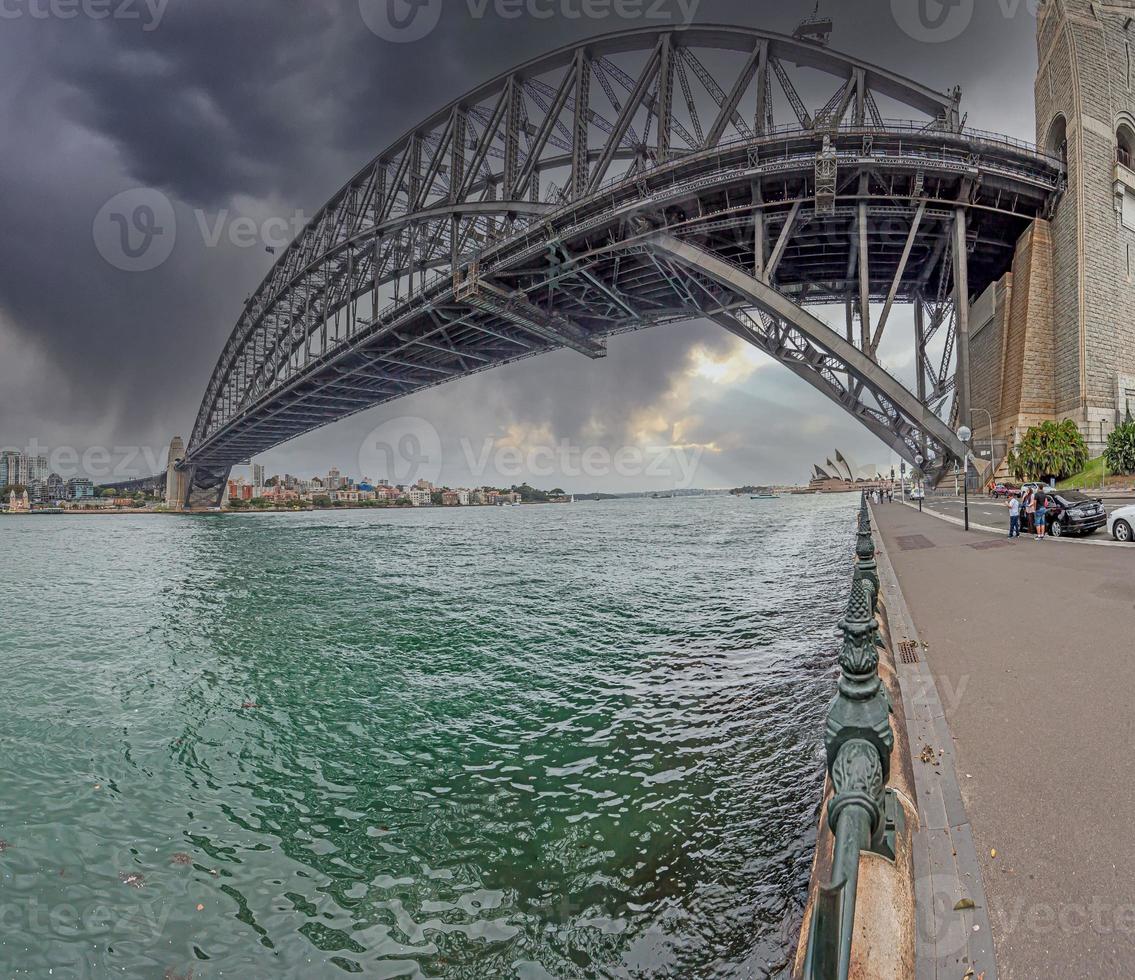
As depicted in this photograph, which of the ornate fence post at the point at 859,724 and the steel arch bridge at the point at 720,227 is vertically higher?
the steel arch bridge at the point at 720,227

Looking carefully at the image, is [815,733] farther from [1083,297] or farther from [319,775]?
[1083,297]

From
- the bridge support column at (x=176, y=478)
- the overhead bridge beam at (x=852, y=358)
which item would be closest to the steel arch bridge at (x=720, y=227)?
the overhead bridge beam at (x=852, y=358)

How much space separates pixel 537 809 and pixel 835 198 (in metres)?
26.6

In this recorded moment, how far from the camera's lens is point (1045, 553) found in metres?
11.9

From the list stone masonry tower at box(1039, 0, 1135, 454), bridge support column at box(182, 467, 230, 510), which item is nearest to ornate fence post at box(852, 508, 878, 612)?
stone masonry tower at box(1039, 0, 1135, 454)

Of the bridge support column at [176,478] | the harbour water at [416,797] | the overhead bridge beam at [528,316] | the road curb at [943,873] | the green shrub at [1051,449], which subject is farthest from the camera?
the bridge support column at [176,478]

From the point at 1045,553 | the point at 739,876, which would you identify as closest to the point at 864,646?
the point at 739,876

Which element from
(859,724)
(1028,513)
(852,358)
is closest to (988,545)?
(1028,513)

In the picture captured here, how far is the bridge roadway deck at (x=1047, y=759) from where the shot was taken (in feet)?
6.82

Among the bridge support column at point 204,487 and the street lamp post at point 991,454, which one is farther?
the bridge support column at point 204,487

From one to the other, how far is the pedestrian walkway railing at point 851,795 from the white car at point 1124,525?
14.8 metres

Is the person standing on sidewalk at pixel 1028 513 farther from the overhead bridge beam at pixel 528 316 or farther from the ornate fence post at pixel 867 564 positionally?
the overhead bridge beam at pixel 528 316

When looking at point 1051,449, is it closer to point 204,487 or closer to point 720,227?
point 720,227

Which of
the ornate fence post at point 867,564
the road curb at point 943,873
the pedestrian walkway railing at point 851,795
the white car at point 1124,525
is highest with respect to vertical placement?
the white car at point 1124,525
